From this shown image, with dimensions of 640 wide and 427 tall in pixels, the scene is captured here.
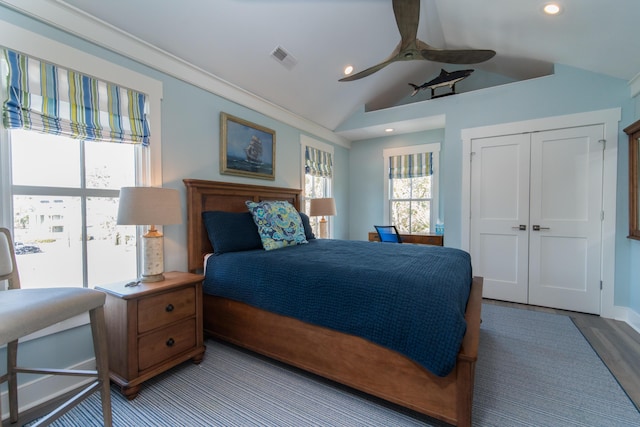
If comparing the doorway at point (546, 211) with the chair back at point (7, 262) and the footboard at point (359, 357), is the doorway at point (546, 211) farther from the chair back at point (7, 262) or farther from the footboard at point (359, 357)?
the chair back at point (7, 262)

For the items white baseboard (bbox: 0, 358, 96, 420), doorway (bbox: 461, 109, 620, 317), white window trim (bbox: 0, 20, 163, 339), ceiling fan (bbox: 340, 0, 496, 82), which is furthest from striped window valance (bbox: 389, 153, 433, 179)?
white baseboard (bbox: 0, 358, 96, 420)

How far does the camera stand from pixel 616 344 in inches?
95.2

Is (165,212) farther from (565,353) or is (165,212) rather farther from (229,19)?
(565,353)

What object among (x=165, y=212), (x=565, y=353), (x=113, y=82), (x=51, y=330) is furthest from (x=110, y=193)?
(x=565, y=353)

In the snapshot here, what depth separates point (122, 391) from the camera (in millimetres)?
1723

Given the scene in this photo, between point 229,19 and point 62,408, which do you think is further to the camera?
point 229,19

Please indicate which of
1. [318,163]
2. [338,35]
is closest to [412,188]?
[318,163]

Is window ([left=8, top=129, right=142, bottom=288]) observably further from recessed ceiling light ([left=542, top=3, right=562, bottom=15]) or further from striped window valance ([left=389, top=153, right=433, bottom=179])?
striped window valance ([left=389, top=153, right=433, bottom=179])

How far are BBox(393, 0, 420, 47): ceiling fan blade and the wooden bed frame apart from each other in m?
1.93

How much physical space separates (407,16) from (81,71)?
87.5 inches

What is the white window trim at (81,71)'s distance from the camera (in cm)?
162

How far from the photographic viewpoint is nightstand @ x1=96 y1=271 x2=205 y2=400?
5.62 feet

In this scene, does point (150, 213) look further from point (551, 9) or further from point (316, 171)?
point (551, 9)

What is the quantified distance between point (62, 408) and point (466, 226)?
4052mm
